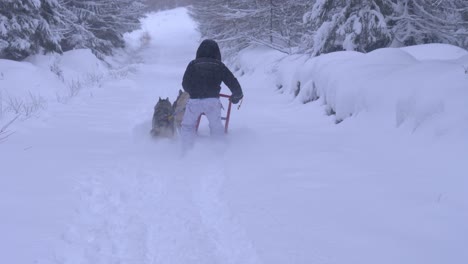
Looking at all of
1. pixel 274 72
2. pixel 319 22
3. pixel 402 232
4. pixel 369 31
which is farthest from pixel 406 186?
pixel 274 72

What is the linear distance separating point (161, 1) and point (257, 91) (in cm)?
6968

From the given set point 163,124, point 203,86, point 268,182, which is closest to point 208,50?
point 203,86

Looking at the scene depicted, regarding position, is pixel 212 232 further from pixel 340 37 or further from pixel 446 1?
pixel 446 1

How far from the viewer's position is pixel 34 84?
11.1 m

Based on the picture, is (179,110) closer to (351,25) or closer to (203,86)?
(203,86)

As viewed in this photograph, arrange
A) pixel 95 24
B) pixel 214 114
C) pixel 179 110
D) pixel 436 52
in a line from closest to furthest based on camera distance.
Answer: pixel 214 114 < pixel 179 110 < pixel 436 52 < pixel 95 24

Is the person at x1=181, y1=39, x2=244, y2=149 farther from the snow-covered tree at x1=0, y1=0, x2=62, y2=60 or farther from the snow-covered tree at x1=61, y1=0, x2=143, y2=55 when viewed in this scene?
the snow-covered tree at x1=61, y1=0, x2=143, y2=55

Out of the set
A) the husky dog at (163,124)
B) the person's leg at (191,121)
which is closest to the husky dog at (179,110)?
the husky dog at (163,124)

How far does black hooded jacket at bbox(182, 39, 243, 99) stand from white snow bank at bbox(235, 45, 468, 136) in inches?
99.2

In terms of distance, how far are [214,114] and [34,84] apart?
22.2ft

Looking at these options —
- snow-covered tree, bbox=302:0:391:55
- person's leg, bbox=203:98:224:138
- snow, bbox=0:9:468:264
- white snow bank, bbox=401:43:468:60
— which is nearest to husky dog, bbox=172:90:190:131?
snow, bbox=0:9:468:264

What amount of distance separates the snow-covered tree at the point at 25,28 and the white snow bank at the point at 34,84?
470 millimetres

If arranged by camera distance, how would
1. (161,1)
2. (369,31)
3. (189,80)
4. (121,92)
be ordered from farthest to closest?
(161,1), (121,92), (369,31), (189,80)

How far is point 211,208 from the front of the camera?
4.27 m
